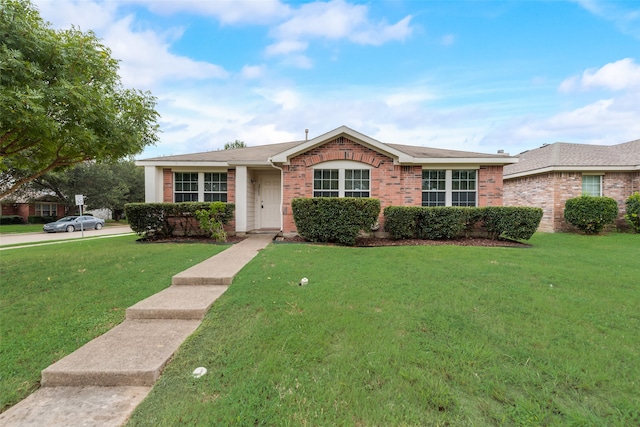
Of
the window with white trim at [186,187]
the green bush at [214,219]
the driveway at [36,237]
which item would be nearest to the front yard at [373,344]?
the green bush at [214,219]

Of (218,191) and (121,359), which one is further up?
(218,191)

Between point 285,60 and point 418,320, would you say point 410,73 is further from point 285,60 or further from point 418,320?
point 418,320

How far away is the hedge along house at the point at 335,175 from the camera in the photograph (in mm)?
9797

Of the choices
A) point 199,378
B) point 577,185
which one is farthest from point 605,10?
point 199,378

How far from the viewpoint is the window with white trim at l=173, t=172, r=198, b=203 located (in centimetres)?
1094

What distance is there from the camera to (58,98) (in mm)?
4461

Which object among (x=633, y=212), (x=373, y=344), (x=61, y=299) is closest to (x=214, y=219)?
(x=61, y=299)

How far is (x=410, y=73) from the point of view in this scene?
12.4 meters

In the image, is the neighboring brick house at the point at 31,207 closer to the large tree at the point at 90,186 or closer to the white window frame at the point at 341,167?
the large tree at the point at 90,186

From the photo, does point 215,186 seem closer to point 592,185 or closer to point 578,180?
point 578,180

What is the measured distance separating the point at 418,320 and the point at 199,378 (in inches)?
93.3

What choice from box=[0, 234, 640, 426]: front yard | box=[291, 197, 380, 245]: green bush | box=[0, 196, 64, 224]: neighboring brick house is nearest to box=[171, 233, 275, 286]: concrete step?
box=[0, 234, 640, 426]: front yard

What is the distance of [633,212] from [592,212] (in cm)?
235

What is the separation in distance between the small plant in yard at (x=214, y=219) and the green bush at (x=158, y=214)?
0.33 ft
